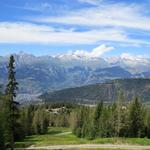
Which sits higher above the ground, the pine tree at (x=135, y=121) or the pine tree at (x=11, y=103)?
the pine tree at (x=11, y=103)

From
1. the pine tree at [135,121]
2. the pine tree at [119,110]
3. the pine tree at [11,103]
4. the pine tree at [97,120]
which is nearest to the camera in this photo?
the pine tree at [11,103]

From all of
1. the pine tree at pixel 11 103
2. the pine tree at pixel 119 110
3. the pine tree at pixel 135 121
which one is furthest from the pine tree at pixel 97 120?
the pine tree at pixel 11 103

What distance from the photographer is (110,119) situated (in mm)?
151750

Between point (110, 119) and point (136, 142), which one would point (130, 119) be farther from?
point (136, 142)

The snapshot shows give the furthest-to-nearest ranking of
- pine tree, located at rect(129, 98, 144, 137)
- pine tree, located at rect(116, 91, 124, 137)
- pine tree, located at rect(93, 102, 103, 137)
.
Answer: pine tree, located at rect(93, 102, 103, 137), pine tree, located at rect(129, 98, 144, 137), pine tree, located at rect(116, 91, 124, 137)

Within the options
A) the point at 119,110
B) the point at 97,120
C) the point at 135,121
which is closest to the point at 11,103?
the point at 119,110

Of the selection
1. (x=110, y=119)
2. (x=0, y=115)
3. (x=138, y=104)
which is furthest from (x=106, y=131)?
(x=0, y=115)

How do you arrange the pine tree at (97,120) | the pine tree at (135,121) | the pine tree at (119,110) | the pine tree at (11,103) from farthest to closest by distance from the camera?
the pine tree at (97,120) < the pine tree at (135,121) < the pine tree at (119,110) < the pine tree at (11,103)

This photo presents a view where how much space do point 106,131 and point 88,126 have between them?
1494cm

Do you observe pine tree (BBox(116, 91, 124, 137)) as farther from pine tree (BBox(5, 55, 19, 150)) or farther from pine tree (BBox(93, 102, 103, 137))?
pine tree (BBox(5, 55, 19, 150))

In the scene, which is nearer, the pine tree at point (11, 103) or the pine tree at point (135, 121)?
the pine tree at point (11, 103)

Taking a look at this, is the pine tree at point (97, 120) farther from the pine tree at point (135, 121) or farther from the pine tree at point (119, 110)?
the pine tree at point (135, 121)

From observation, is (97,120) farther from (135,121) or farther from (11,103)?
(11,103)

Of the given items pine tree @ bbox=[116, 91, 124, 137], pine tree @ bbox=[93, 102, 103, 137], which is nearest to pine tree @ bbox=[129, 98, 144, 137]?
pine tree @ bbox=[116, 91, 124, 137]
